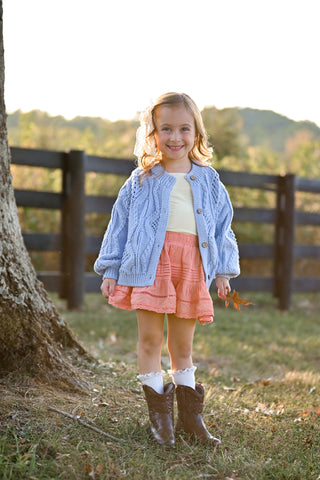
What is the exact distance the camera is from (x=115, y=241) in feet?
8.30

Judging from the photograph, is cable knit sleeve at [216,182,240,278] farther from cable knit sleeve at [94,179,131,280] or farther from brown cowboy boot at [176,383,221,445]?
brown cowboy boot at [176,383,221,445]

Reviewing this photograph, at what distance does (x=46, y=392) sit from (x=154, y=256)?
88 cm

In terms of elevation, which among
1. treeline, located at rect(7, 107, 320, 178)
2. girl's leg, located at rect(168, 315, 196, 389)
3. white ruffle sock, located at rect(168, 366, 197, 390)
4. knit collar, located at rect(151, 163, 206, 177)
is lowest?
white ruffle sock, located at rect(168, 366, 197, 390)

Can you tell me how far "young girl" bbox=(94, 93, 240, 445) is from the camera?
2.44 m

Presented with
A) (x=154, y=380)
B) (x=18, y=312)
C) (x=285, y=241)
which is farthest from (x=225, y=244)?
(x=285, y=241)

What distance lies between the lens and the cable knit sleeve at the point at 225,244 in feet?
8.61

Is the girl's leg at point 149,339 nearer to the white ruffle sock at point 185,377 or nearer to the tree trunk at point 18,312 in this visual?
the white ruffle sock at point 185,377

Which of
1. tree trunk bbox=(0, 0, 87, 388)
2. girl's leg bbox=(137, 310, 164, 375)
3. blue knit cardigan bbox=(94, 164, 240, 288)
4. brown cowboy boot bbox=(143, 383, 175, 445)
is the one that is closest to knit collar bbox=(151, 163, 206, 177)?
blue knit cardigan bbox=(94, 164, 240, 288)

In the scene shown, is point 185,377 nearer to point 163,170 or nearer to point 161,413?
point 161,413

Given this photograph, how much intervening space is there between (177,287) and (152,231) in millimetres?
274

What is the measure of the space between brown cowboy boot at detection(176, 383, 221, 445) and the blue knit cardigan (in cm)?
49

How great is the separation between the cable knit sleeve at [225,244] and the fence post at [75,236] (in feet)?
11.5

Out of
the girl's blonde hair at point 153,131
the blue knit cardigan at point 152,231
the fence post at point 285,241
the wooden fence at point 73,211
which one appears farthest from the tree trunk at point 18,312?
the fence post at point 285,241

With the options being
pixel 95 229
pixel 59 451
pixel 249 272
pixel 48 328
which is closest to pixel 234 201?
pixel 249 272
